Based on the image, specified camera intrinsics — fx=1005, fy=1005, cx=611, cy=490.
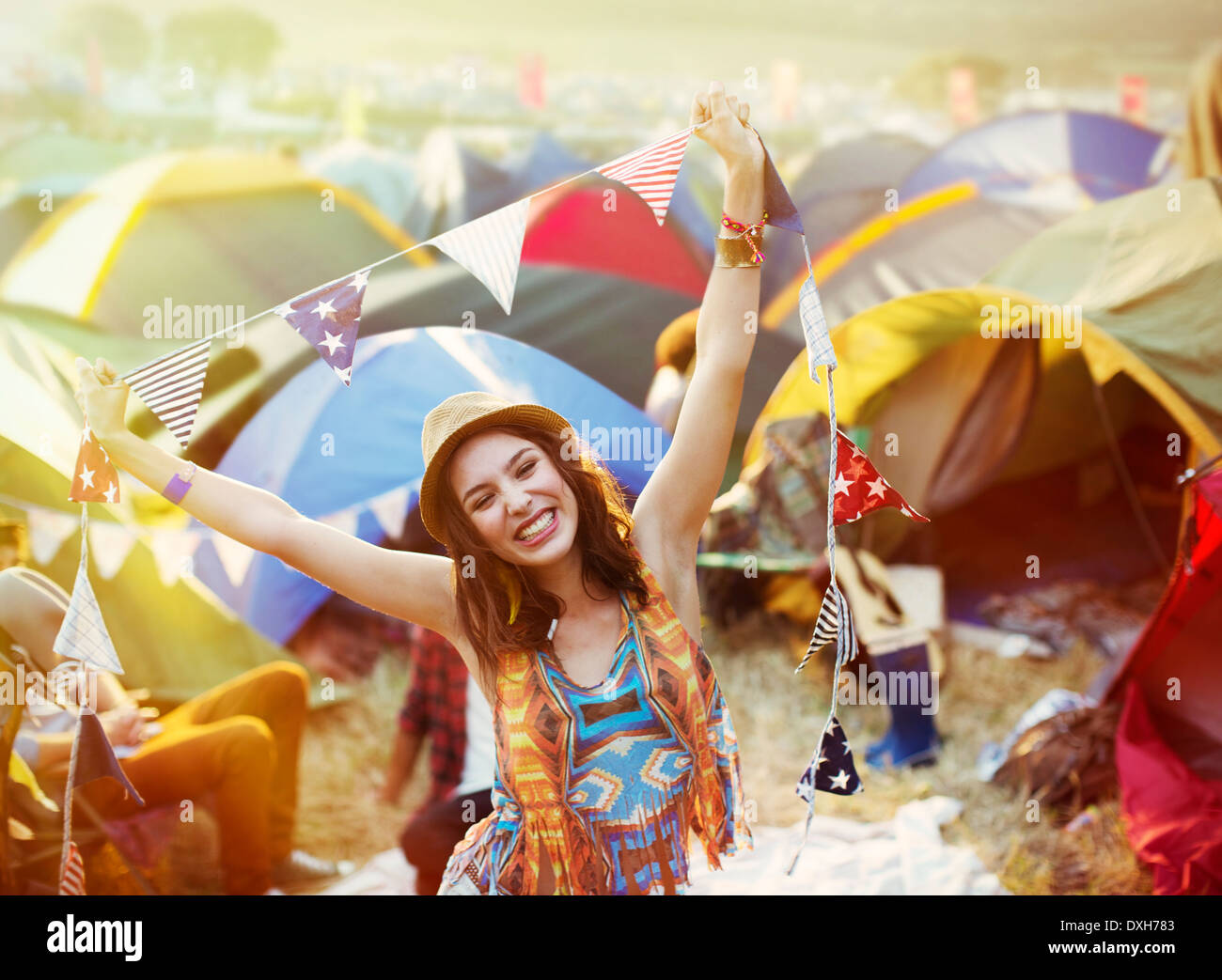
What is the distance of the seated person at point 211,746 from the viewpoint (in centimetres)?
185

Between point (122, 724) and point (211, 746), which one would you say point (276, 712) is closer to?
point (211, 746)

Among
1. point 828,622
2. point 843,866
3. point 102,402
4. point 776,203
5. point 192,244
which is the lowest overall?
point 843,866

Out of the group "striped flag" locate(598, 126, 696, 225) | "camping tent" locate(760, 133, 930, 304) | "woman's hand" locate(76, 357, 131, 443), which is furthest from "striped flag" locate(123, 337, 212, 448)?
"camping tent" locate(760, 133, 930, 304)

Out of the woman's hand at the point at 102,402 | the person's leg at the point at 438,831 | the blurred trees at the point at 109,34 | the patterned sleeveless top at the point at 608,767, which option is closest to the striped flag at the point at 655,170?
the patterned sleeveless top at the point at 608,767

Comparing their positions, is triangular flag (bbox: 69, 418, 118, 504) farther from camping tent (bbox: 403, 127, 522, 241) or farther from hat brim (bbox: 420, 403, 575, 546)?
camping tent (bbox: 403, 127, 522, 241)

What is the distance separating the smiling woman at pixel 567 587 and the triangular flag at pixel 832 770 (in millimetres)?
159

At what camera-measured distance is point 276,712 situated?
92.7 inches

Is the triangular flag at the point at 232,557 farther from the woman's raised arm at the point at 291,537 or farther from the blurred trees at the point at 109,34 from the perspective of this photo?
the blurred trees at the point at 109,34

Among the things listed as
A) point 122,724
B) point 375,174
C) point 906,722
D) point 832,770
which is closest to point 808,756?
point 906,722

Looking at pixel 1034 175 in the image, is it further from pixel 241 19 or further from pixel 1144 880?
pixel 241 19

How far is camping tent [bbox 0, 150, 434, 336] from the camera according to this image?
3.15 metres

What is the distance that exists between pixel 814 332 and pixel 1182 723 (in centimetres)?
166
